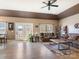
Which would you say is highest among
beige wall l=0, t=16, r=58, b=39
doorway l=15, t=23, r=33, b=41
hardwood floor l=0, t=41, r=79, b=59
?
beige wall l=0, t=16, r=58, b=39

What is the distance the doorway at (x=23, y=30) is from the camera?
12.6m

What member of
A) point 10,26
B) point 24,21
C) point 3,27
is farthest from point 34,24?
point 3,27

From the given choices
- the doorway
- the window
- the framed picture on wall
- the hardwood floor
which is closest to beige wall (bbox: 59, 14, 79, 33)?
the doorway

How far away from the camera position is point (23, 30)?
1302cm

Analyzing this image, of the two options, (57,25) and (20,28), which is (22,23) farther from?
(57,25)

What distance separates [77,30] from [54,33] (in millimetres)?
4090

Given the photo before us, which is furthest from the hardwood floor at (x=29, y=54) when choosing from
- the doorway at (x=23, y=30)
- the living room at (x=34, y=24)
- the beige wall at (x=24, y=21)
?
the doorway at (x=23, y=30)

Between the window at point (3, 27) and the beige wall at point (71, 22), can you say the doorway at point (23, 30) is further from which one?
the beige wall at point (71, 22)

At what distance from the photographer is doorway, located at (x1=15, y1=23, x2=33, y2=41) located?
1256cm

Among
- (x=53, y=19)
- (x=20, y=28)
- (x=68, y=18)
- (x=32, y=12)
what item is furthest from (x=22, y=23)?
(x=68, y=18)

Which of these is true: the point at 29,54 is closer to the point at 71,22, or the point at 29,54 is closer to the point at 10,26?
the point at 71,22

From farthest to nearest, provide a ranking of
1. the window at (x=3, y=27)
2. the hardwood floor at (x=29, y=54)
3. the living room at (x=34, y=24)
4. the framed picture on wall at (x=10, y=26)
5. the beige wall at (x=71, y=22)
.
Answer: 1. the framed picture on wall at (x=10, y=26)
2. the window at (x=3, y=27)
3. the living room at (x=34, y=24)
4. the beige wall at (x=71, y=22)
5. the hardwood floor at (x=29, y=54)

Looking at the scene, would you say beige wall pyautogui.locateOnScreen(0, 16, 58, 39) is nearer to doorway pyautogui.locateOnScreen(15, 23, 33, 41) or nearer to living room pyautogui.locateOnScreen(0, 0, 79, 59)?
living room pyautogui.locateOnScreen(0, 0, 79, 59)

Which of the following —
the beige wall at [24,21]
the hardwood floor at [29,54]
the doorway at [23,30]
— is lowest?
the hardwood floor at [29,54]
